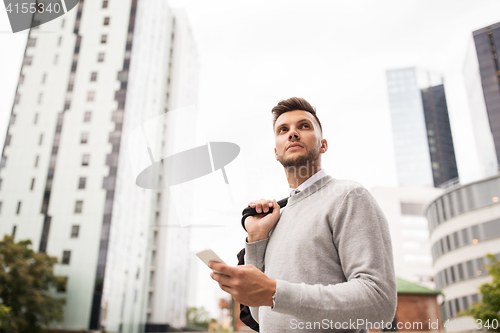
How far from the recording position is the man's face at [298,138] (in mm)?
1684

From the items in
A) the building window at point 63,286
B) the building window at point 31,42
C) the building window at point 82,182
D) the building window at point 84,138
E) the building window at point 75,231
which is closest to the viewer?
the building window at point 63,286

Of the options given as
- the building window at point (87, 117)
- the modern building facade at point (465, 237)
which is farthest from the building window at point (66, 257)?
the modern building facade at point (465, 237)

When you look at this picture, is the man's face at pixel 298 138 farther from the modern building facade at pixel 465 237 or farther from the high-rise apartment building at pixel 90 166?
the modern building facade at pixel 465 237

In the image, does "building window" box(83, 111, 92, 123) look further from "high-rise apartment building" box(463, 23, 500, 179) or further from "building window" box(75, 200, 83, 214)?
"high-rise apartment building" box(463, 23, 500, 179)

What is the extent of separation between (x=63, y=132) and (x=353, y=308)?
136ft

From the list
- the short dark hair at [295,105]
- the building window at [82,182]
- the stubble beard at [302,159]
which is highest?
the building window at [82,182]

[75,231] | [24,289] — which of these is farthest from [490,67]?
[24,289]

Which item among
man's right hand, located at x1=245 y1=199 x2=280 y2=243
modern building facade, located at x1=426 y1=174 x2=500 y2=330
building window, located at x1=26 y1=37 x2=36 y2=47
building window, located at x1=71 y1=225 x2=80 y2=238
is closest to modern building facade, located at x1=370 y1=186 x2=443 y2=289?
modern building facade, located at x1=426 y1=174 x2=500 y2=330

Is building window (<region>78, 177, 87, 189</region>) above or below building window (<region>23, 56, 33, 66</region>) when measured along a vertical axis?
below

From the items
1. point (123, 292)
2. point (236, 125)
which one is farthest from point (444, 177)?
point (236, 125)

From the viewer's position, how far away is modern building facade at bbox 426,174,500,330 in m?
31.2

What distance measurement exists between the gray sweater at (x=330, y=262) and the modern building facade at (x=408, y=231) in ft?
258

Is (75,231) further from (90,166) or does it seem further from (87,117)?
(87,117)

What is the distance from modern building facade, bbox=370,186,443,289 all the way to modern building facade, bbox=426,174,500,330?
41136mm
